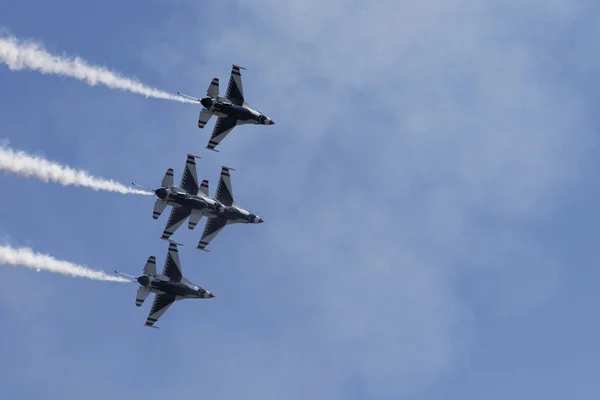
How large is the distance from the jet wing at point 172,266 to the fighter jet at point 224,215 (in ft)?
12.3

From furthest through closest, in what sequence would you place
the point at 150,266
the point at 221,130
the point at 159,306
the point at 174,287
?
the point at 159,306, the point at 174,287, the point at 221,130, the point at 150,266

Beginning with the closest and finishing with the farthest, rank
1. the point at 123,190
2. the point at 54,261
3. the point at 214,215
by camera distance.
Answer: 1. the point at 54,261
2. the point at 123,190
3. the point at 214,215

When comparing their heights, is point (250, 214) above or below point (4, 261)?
above

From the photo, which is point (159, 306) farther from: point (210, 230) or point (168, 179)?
point (168, 179)

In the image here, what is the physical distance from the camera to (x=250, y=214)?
144m

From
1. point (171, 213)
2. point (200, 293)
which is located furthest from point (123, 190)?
point (200, 293)

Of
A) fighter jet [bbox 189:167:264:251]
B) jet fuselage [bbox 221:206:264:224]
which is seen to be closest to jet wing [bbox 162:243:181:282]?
fighter jet [bbox 189:167:264:251]

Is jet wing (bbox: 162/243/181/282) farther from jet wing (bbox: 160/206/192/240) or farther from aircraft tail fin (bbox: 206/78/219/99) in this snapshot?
aircraft tail fin (bbox: 206/78/219/99)

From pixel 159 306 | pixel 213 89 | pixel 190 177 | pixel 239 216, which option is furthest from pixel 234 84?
pixel 159 306

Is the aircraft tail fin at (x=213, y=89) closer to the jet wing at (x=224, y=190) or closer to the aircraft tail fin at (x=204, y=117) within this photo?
the aircraft tail fin at (x=204, y=117)

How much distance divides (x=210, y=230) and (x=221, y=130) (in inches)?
521

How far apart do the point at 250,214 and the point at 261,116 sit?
1296 cm

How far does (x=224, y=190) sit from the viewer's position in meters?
141

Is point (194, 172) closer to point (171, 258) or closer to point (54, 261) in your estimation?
point (171, 258)
